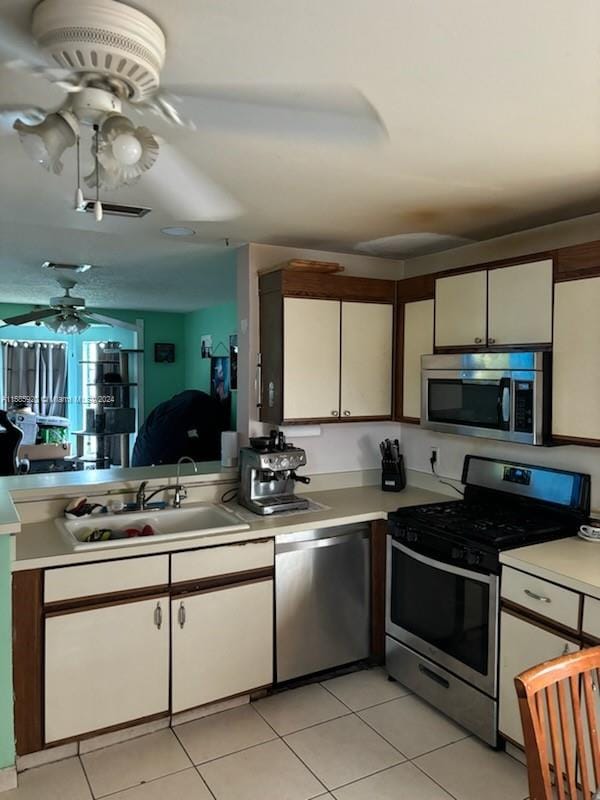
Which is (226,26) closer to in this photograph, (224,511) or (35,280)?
(224,511)

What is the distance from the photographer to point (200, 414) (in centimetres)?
540

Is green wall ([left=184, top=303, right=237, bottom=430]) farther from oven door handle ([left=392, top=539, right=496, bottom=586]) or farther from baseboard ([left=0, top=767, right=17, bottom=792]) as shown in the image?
baseboard ([left=0, top=767, right=17, bottom=792])

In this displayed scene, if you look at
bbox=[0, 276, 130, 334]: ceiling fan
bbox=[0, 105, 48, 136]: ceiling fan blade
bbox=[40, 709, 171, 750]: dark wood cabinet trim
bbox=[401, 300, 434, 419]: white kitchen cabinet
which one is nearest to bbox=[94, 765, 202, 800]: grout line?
bbox=[40, 709, 171, 750]: dark wood cabinet trim

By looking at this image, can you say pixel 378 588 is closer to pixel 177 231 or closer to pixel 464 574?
pixel 464 574

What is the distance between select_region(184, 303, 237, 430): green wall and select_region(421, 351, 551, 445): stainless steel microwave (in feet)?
10.0

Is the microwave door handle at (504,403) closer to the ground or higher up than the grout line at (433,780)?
higher up

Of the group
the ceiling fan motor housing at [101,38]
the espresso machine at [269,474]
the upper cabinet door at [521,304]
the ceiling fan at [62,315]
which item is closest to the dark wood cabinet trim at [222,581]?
the espresso machine at [269,474]

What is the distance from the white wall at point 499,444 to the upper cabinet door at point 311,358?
0.71m

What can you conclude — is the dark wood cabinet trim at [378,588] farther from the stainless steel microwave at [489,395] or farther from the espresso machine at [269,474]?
the stainless steel microwave at [489,395]

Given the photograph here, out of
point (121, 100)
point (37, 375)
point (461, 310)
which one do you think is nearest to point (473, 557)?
point (461, 310)

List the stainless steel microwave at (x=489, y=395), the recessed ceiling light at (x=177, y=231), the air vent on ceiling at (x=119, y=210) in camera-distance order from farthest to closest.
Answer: the recessed ceiling light at (x=177, y=231) < the air vent on ceiling at (x=119, y=210) < the stainless steel microwave at (x=489, y=395)

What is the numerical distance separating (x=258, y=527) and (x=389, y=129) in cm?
174

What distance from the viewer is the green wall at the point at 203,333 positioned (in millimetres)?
6262

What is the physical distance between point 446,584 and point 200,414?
10.9ft
